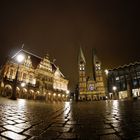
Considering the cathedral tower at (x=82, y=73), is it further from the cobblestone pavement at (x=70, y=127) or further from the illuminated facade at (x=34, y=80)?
the cobblestone pavement at (x=70, y=127)

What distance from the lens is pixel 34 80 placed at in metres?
45.2

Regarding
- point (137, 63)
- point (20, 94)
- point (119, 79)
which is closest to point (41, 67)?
point (20, 94)

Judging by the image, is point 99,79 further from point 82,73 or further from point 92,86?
point 82,73

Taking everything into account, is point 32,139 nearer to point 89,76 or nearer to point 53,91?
point 53,91

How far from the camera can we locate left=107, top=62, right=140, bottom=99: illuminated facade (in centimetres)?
5638

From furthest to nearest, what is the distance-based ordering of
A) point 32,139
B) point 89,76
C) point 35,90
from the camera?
point 89,76 → point 35,90 → point 32,139

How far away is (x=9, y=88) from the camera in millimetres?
34906

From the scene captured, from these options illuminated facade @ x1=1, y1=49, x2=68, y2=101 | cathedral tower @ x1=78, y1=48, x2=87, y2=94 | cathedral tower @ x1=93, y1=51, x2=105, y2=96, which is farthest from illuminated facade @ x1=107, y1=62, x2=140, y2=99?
illuminated facade @ x1=1, y1=49, x2=68, y2=101

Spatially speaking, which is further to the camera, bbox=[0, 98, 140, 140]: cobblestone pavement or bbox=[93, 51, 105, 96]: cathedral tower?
bbox=[93, 51, 105, 96]: cathedral tower

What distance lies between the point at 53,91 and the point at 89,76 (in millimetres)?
36566

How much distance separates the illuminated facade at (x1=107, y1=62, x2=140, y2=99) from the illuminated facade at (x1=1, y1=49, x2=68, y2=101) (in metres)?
20.3

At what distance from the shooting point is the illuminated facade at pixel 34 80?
122ft

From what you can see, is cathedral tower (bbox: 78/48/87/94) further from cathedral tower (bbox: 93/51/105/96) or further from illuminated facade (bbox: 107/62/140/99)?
illuminated facade (bbox: 107/62/140/99)

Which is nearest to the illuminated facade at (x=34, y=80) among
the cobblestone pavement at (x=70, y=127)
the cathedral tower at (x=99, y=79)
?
the cathedral tower at (x=99, y=79)
